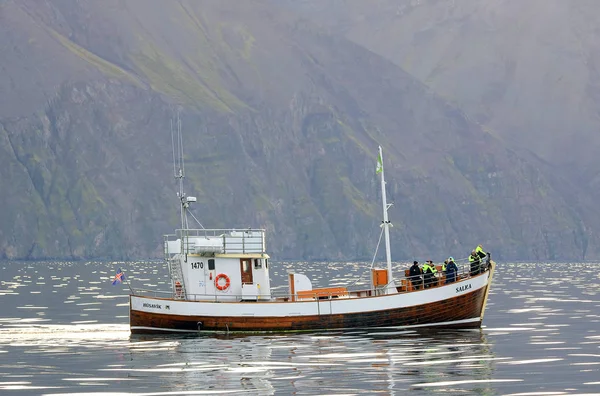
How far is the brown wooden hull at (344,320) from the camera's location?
240 feet

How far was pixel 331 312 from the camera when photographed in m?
73.1

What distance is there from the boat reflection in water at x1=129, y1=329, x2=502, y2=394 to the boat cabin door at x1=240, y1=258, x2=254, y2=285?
15.6ft

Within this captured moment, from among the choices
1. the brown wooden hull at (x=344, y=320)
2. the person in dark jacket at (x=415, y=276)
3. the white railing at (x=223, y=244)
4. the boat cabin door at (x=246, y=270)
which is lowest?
the brown wooden hull at (x=344, y=320)

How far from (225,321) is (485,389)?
3025 cm

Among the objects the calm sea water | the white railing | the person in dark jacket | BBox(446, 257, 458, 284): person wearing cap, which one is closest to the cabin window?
the white railing

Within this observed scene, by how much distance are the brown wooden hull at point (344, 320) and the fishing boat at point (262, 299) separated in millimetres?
59

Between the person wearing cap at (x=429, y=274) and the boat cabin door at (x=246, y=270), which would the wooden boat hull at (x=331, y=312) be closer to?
the person wearing cap at (x=429, y=274)

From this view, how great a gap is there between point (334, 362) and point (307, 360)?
1.68m

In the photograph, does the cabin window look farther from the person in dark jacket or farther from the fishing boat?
the person in dark jacket

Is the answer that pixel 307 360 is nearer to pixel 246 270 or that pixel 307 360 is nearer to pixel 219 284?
pixel 219 284

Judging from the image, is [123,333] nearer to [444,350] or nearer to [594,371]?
[444,350]

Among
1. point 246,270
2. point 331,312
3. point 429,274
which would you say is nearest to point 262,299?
point 246,270

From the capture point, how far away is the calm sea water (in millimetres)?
47156

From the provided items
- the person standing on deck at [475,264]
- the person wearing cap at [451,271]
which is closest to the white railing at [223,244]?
the person wearing cap at [451,271]
